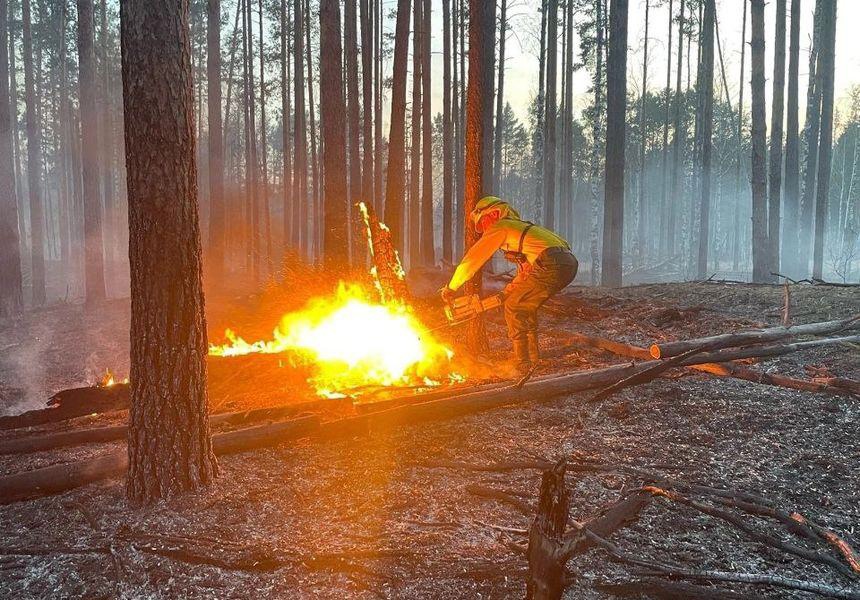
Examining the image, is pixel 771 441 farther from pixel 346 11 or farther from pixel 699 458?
pixel 346 11

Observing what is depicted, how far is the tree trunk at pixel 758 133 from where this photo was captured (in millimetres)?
14914

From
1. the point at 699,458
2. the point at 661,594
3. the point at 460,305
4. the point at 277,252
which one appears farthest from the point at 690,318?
the point at 277,252

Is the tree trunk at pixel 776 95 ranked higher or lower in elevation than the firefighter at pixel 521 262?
higher

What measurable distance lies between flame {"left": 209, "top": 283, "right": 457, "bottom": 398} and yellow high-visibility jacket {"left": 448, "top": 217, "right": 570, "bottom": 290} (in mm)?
988

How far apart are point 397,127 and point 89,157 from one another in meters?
7.64

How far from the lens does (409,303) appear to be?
7621mm

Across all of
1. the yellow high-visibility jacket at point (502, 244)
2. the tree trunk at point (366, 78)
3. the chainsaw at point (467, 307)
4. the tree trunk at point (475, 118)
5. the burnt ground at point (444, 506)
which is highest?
the tree trunk at point (366, 78)

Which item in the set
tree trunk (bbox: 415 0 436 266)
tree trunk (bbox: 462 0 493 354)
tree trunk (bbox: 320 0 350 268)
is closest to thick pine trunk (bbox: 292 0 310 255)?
tree trunk (bbox: 415 0 436 266)

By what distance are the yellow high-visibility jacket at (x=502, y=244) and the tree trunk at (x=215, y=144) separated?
12.4 metres

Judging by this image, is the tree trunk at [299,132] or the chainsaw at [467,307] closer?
the chainsaw at [467,307]

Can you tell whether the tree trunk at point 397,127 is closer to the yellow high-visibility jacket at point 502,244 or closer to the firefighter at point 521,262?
the firefighter at point 521,262

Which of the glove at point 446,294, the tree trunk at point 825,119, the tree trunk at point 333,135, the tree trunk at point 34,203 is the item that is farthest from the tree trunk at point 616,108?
the tree trunk at point 34,203

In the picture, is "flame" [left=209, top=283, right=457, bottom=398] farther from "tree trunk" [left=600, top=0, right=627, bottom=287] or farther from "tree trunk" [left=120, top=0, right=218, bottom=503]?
"tree trunk" [left=600, top=0, right=627, bottom=287]

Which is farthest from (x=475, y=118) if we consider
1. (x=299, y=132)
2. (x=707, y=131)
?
(x=707, y=131)
